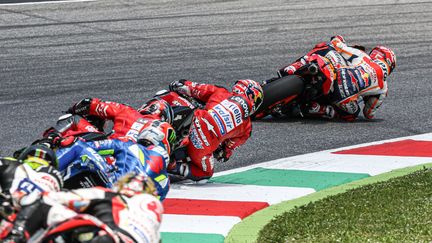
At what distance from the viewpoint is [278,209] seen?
7.78 meters

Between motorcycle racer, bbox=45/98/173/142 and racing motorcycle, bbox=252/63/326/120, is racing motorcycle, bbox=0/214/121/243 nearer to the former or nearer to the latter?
motorcycle racer, bbox=45/98/173/142

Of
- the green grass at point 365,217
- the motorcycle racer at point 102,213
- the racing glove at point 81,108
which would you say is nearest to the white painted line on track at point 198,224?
the green grass at point 365,217

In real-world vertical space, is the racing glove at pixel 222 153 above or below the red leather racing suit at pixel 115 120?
below

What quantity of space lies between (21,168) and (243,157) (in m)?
4.80

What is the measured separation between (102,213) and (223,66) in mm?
9633

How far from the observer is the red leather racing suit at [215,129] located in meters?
8.55

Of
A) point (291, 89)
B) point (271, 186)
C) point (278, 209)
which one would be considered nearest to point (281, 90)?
point (291, 89)

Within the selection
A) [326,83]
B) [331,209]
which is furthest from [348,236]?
[326,83]

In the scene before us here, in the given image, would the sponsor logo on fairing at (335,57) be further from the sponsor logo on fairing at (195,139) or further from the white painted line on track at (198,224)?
the white painted line on track at (198,224)

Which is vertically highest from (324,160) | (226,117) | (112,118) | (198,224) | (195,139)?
(112,118)

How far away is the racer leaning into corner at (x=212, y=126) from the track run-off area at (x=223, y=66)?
0.16 metres

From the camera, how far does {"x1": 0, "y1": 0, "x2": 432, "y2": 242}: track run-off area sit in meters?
8.91

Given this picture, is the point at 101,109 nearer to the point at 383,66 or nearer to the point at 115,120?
the point at 115,120

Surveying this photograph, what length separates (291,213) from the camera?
7484mm
